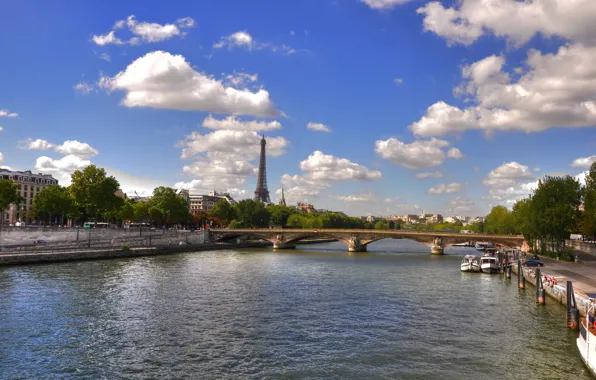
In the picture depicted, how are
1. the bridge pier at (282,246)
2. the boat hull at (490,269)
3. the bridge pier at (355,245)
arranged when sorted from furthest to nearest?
the bridge pier at (282,246)
the bridge pier at (355,245)
the boat hull at (490,269)

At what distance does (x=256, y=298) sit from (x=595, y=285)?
23737mm

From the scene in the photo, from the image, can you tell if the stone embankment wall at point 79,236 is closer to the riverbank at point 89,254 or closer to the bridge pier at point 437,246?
the riverbank at point 89,254

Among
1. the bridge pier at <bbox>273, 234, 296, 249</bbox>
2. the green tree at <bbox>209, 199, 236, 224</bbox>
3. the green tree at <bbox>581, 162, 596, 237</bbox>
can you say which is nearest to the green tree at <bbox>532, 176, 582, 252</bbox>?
the green tree at <bbox>581, 162, 596, 237</bbox>

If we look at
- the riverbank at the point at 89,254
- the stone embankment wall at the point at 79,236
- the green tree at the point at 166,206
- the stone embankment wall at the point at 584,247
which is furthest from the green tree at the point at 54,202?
the stone embankment wall at the point at 584,247

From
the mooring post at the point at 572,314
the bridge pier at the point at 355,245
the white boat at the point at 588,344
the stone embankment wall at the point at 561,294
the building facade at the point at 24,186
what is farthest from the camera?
the building facade at the point at 24,186

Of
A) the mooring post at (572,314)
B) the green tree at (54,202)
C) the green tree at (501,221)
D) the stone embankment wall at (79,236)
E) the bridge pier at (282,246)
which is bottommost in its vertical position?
the bridge pier at (282,246)

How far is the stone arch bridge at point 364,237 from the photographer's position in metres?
84.9

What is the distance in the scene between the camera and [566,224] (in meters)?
59.7

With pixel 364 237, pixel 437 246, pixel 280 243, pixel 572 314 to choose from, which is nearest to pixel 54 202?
pixel 280 243

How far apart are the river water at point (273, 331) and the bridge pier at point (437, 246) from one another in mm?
49433

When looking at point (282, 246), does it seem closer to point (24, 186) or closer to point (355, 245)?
point (355, 245)

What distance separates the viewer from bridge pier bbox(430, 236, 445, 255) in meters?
90.2

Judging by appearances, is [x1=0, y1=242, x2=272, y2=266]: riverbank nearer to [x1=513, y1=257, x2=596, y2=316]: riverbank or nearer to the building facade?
[x1=513, y1=257, x2=596, y2=316]: riverbank

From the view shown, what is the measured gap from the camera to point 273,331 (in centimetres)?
2388
